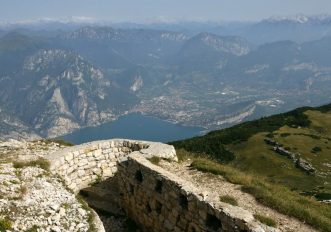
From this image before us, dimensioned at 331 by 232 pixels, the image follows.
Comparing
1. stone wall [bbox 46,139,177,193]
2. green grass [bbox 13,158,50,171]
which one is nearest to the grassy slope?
stone wall [bbox 46,139,177,193]

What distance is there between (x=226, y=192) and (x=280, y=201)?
100.0 inches

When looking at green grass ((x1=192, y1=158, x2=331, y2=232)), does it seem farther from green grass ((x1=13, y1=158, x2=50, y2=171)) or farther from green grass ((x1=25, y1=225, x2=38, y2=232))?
green grass ((x1=25, y1=225, x2=38, y2=232))

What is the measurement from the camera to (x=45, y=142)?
3122 centimetres

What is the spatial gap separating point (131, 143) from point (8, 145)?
8.84m

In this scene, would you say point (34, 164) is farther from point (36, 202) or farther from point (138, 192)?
point (138, 192)

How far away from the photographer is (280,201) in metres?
18.5

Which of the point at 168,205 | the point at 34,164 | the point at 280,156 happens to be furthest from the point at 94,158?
the point at 280,156

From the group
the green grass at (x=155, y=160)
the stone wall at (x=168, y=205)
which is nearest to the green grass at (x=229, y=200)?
the stone wall at (x=168, y=205)

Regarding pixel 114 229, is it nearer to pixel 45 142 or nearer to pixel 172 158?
pixel 172 158

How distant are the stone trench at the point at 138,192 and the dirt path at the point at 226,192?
0.90 m

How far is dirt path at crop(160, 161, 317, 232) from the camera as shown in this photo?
16.9m

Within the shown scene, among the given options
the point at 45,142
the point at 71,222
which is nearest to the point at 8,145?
the point at 45,142

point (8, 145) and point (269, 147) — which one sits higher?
point (8, 145)

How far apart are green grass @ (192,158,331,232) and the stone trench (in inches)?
83.8
